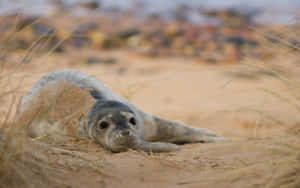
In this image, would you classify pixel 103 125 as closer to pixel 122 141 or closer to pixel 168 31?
pixel 122 141

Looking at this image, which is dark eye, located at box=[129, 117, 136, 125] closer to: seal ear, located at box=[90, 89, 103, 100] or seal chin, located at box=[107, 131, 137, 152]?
seal chin, located at box=[107, 131, 137, 152]

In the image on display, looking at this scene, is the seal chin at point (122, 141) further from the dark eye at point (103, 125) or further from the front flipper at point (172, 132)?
the front flipper at point (172, 132)

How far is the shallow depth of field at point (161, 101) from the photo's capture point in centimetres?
229

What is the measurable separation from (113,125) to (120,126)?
69 millimetres

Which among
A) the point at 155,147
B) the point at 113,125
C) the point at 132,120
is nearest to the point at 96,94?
the point at 132,120

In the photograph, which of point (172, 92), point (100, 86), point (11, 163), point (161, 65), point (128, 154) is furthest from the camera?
point (161, 65)

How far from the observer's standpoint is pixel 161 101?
25.4 ft

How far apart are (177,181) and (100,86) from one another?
97.2 inches

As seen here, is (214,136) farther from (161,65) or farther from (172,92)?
(161,65)

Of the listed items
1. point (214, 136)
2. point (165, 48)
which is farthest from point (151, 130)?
point (165, 48)

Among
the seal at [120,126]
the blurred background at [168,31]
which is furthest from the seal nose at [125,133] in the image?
the blurred background at [168,31]

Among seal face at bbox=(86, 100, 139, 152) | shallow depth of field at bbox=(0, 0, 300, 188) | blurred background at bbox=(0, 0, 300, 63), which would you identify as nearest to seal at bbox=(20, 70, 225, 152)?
seal face at bbox=(86, 100, 139, 152)

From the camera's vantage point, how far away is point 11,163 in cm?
211

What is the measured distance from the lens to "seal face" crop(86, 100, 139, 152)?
11.4ft
